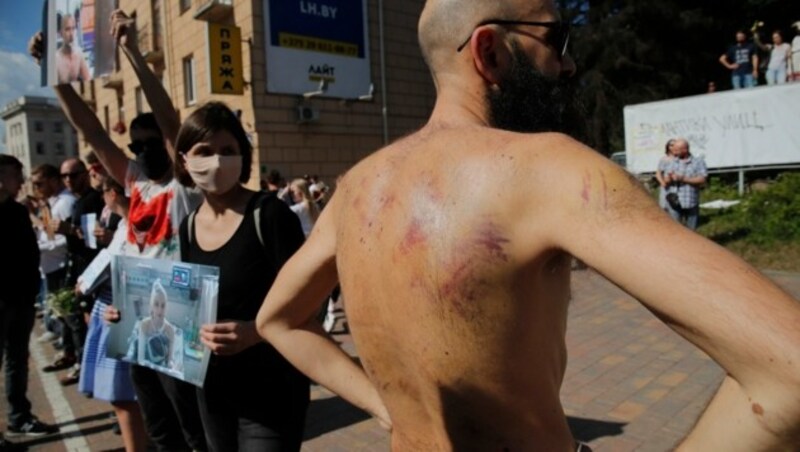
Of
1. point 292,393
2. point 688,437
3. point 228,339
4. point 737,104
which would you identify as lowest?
point 292,393

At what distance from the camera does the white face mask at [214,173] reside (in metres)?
2.37

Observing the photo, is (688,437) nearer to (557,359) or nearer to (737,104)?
(557,359)

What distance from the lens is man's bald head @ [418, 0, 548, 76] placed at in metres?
1.11

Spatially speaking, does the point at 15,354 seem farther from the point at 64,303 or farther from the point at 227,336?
the point at 227,336

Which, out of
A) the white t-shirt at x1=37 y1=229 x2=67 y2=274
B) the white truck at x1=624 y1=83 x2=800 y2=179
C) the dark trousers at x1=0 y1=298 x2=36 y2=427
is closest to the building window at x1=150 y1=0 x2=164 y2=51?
the white t-shirt at x1=37 y1=229 x2=67 y2=274

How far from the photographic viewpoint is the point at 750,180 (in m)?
11.3

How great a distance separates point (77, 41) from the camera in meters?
2.84

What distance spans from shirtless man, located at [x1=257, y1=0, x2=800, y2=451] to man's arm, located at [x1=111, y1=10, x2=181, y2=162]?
178cm

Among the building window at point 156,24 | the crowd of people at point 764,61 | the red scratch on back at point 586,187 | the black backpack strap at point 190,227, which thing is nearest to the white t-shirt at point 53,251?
the black backpack strap at point 190,227

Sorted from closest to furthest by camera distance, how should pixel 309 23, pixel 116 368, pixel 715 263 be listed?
pixel 715 263
pixel 116 368
pixel 309 23

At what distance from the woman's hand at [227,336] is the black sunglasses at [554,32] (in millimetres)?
1402

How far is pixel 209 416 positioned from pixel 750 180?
1192cm

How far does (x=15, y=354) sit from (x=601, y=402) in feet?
14.3

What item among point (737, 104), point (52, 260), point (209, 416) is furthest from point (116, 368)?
point (737, 104)
